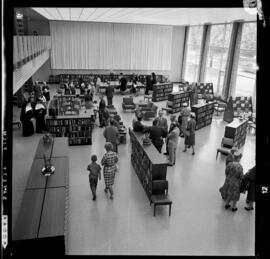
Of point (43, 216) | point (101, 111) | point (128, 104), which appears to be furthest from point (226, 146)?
point (43, 216)

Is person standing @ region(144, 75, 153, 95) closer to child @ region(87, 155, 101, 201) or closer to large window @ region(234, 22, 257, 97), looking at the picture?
large window @ region(234, 22, 257, 97)

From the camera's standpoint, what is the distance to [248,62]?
48.8 feet

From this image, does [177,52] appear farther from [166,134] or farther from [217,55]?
[166,134]

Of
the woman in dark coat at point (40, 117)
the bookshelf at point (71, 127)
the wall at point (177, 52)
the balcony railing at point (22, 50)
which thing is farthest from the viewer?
the wall at point (177, 52)

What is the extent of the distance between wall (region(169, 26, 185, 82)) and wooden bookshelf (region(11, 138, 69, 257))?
60.7ft

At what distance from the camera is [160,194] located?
6867 millimetres

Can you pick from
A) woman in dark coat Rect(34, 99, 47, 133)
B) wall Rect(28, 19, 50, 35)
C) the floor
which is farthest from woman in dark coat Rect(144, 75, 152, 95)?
the floor

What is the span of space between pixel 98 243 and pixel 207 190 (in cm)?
347

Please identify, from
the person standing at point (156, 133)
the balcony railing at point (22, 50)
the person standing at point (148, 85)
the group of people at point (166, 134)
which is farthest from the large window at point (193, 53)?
the balcony railing at point (22, 50)

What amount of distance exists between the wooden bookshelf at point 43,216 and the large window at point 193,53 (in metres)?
16.9

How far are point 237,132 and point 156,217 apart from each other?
502 cm

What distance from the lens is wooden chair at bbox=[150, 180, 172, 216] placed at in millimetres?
6527

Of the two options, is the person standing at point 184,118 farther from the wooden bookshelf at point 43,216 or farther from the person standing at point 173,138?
the wooden bookshelf at point 43,216

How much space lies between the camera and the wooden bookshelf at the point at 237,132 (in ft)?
32.3
